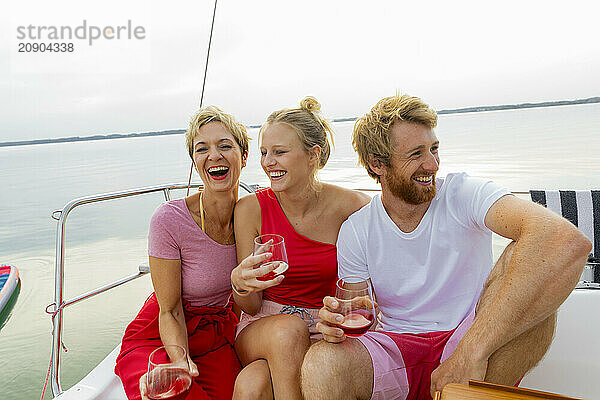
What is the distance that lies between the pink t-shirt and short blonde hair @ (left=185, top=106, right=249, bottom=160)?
22 centimetres

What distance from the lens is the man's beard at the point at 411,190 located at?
1725 mm

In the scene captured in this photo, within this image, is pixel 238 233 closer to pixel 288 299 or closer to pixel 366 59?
pixel 288 299

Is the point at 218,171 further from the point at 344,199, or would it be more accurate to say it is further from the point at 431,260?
the point at 431,260

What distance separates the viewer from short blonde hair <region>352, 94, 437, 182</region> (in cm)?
175

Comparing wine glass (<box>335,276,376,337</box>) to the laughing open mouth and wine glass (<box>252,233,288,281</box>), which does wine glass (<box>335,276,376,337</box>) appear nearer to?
wine glass (<box>252,233,288,281</box>)

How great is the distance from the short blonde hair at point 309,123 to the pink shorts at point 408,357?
66 centimetres

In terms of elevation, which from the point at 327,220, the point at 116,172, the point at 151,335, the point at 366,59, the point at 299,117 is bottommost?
the point at 116,172

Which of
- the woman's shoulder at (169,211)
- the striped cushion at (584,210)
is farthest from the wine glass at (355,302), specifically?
the striped cushion at (584,210)

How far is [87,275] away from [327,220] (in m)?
4.57

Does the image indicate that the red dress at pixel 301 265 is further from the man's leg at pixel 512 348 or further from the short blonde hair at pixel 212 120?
the man's leg at pixel 512 348

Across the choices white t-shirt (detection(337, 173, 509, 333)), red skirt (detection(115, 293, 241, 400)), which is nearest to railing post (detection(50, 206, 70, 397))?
red skirt (detection(115, 293, 241, 400))

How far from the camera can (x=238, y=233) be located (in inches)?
72.6

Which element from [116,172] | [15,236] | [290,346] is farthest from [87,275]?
[116,172]

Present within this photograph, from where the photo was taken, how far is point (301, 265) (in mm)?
1844
